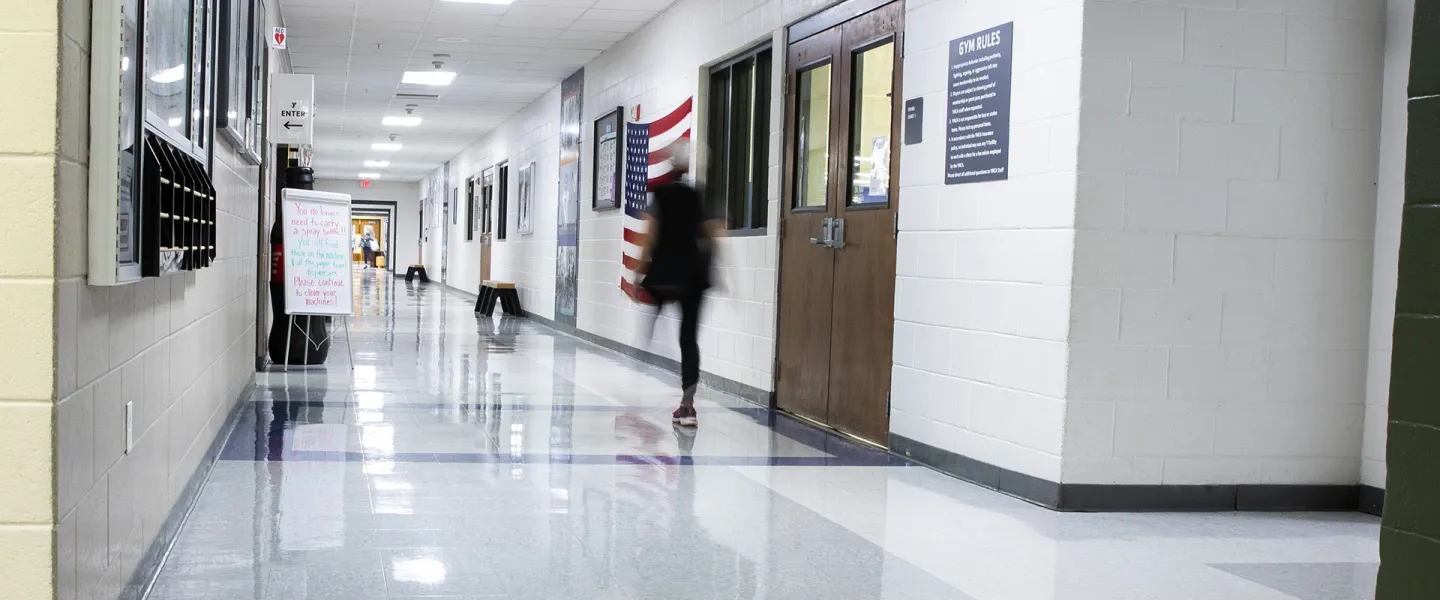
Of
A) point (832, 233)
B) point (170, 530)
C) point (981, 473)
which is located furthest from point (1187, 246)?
point (170, 530)

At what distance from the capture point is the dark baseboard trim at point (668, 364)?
736cm

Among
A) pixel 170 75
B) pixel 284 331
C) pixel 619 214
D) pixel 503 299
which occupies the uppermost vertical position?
pixel 170 75

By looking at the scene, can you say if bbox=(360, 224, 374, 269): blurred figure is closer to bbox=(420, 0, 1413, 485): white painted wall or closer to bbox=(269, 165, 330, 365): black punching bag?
bbox=(269, 165, 330, 365): black punching bag

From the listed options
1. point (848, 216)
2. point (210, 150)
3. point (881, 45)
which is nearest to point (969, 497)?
point (848, 216)

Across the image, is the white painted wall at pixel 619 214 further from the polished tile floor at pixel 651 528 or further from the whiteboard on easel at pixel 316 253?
the whiteboard on easel at pixel 316 253

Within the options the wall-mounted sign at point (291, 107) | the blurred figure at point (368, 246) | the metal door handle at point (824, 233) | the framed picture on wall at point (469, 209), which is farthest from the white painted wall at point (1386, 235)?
the blurred figure at point (368, 246)

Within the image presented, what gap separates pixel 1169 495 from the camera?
451 cm

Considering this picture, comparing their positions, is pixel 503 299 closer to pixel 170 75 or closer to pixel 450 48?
pixel 450 48

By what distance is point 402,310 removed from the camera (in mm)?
16641

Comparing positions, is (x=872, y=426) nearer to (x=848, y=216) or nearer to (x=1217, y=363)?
(x=848, y=216)

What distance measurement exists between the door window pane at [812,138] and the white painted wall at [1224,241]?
2.29 meters

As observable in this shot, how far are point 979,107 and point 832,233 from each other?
153cm

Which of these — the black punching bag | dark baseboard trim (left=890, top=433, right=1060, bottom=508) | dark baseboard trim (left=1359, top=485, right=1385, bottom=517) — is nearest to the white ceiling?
the black punching bag

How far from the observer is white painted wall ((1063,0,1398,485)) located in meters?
4.39
